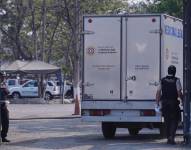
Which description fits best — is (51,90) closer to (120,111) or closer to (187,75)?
(120,111)

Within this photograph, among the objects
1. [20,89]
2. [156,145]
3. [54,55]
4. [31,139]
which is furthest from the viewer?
[54,55]

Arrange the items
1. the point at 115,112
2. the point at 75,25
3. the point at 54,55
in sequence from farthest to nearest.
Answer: the point at 54,55 < the point at 75,25 < the point at 115,112

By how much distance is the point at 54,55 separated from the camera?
70250mm

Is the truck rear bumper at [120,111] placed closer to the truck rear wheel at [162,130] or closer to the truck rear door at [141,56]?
the truck rear door at [141,56]

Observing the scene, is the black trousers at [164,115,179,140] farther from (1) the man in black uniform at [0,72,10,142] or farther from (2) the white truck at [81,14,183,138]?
(1) the man in black uniform at [0,72,10,142]

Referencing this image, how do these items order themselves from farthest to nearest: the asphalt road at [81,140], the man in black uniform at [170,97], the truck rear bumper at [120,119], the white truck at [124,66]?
the white truck at [124,66]
the truck rear bumper at [120,119]
the man in black uniform at [170,97]
the asphalt road at [81,140]

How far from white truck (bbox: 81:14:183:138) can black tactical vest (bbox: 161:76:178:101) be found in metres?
0.80

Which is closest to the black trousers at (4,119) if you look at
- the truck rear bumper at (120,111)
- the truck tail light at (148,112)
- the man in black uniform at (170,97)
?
the truck rear bumper at (120,111)

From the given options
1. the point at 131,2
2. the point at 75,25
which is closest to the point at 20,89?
the point at 131,2

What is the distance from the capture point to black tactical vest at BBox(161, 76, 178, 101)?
55.7 ft

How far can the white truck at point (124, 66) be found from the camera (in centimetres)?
1792

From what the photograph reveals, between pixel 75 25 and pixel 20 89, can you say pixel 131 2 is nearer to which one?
pixel 20 89

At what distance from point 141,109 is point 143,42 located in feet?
5.67

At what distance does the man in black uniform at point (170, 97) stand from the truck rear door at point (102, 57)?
1.50m
